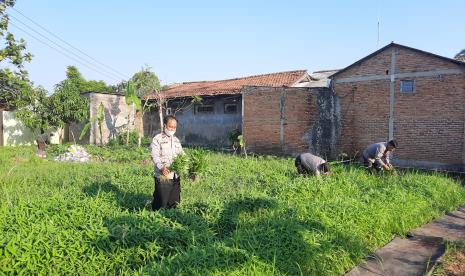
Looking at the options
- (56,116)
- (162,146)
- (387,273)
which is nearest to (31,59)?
(56,116)

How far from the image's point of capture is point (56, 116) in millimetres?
18547

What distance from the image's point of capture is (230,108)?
18.9m

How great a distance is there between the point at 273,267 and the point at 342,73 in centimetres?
1137

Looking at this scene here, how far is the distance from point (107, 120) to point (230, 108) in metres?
7.17

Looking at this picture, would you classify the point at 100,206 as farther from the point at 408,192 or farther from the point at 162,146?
the point at 408,192

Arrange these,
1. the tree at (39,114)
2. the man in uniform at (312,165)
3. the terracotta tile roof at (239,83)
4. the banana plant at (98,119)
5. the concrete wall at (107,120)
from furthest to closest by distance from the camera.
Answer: the concrete wall at (107,120) < the banana plant at (98,119) < the terracotta tile roof at (239,83) < the tree at (39,114) < the man in uniform at (312,165)

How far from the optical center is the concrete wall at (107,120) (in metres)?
20.3

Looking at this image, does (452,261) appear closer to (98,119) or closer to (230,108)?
(230,108)

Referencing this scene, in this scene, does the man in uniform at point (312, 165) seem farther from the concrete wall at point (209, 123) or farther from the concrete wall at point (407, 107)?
the concrete wall at point (209, 123)

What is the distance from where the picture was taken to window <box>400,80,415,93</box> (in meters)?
12.1

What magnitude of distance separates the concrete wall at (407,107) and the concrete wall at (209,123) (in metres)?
6.15

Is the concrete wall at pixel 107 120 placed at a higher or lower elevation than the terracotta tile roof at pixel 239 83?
lower

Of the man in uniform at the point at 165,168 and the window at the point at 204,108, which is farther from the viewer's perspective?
the window at the point at 204,108

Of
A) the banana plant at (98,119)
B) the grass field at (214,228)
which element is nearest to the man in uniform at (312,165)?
the grass field at (214,228)
